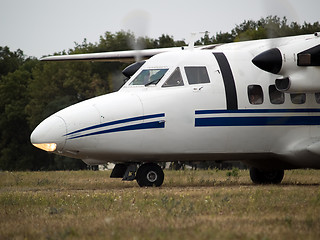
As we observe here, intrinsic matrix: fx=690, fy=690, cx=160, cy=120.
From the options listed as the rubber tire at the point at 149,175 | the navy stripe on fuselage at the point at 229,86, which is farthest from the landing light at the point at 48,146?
the navy stripe on fuselage at the point at 229,86

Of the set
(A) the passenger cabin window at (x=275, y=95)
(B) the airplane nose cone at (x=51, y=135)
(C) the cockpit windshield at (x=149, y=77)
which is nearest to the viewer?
(B) the airplane nose cone at (x=51, y=135)

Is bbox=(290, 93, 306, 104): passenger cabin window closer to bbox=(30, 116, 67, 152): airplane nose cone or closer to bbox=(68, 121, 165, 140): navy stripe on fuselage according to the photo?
bbox=(68, 121, 165, 140): navy stripe on fuselage

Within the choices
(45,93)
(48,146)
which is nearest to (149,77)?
(48,146)

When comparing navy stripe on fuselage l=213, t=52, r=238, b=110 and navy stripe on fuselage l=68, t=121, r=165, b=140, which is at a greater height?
navy stripe on fuselage l=213, t=52, r=238, b=110

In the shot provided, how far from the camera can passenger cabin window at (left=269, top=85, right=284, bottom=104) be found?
18266 millimetres

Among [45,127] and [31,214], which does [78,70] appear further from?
[31,214]

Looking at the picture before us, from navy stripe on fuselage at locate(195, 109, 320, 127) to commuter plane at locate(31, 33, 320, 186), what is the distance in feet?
0.08

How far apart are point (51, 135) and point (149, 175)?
2828mm

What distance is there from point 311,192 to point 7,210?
6.44 m

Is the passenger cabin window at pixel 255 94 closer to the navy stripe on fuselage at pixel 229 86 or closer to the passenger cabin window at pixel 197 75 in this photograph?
the navy stripe on fuselage at pixel 229 86

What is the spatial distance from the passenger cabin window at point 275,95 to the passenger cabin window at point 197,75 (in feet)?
5.99

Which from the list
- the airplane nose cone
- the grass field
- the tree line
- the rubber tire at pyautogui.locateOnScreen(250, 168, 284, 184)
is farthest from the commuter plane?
the tree line

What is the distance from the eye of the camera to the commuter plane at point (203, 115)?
1659 cm

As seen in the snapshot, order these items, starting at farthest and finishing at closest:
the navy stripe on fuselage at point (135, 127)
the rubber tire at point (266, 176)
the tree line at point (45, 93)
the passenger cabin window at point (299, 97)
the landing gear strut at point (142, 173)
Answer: the tree line at point (45, 93) → the rubber tire at point (266, 176) → the passenger cabin window at point (299, 97) → the landing gear strut at point (142, 173) → the navy stripe on fuselage at point (135, 127)
